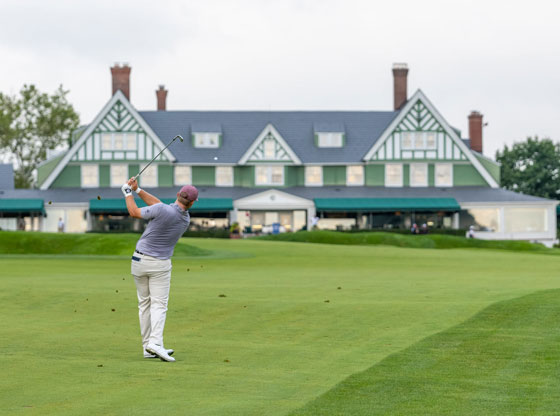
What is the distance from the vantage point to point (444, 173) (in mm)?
75938

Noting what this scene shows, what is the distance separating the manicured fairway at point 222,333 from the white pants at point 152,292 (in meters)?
0.38

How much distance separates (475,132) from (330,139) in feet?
44.3

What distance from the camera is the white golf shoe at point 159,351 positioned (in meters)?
12.0

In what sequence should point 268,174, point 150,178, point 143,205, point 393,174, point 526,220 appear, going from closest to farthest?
1. point 143,205
2. point 526,220
3. point 268,174
4. point 150,178
5. point 393,174

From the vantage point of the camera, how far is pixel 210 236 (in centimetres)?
6650

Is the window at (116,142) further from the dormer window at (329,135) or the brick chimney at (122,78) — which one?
the dormer window at (329,135)

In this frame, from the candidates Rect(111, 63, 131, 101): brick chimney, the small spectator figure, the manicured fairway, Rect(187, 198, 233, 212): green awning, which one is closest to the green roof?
Rect(187, 198, 233, 212): green awning

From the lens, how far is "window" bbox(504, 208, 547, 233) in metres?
73.6

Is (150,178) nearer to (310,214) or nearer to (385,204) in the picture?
(310,214)

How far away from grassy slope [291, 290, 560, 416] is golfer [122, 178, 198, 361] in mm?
2823

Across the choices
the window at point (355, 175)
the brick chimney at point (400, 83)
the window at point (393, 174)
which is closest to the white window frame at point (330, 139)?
the window at point (355, 175)

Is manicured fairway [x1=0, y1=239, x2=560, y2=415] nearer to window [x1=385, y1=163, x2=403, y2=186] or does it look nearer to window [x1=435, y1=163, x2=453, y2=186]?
window [x1=385, y1=163, x2=403, y2=186]

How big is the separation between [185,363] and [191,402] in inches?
103

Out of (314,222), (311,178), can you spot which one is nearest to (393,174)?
(311,178)
